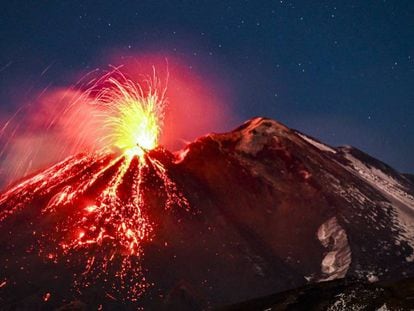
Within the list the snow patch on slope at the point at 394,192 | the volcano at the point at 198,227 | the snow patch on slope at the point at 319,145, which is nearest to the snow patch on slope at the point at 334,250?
the volcano at the point at 198,227

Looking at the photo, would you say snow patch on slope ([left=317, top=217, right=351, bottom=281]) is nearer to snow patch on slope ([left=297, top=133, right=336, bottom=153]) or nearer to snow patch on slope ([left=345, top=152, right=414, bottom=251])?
snow patch on slope ([left=345, top=152, right=414, bottom=251])

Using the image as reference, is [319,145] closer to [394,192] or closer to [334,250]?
[394,192]

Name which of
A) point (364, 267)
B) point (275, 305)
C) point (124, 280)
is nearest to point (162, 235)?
point (124, 280)

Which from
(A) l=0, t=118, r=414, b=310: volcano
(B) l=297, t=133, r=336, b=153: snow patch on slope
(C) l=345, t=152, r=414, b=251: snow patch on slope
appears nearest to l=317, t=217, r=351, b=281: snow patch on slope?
(A) l=0, t=118, r=414, b=310: volcano

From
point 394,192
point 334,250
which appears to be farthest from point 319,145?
point 334,250

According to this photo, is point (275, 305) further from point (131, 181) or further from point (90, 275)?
point (131, 181)

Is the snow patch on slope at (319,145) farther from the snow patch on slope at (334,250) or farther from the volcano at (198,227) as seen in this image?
the snow patch on slope at (334,250)
